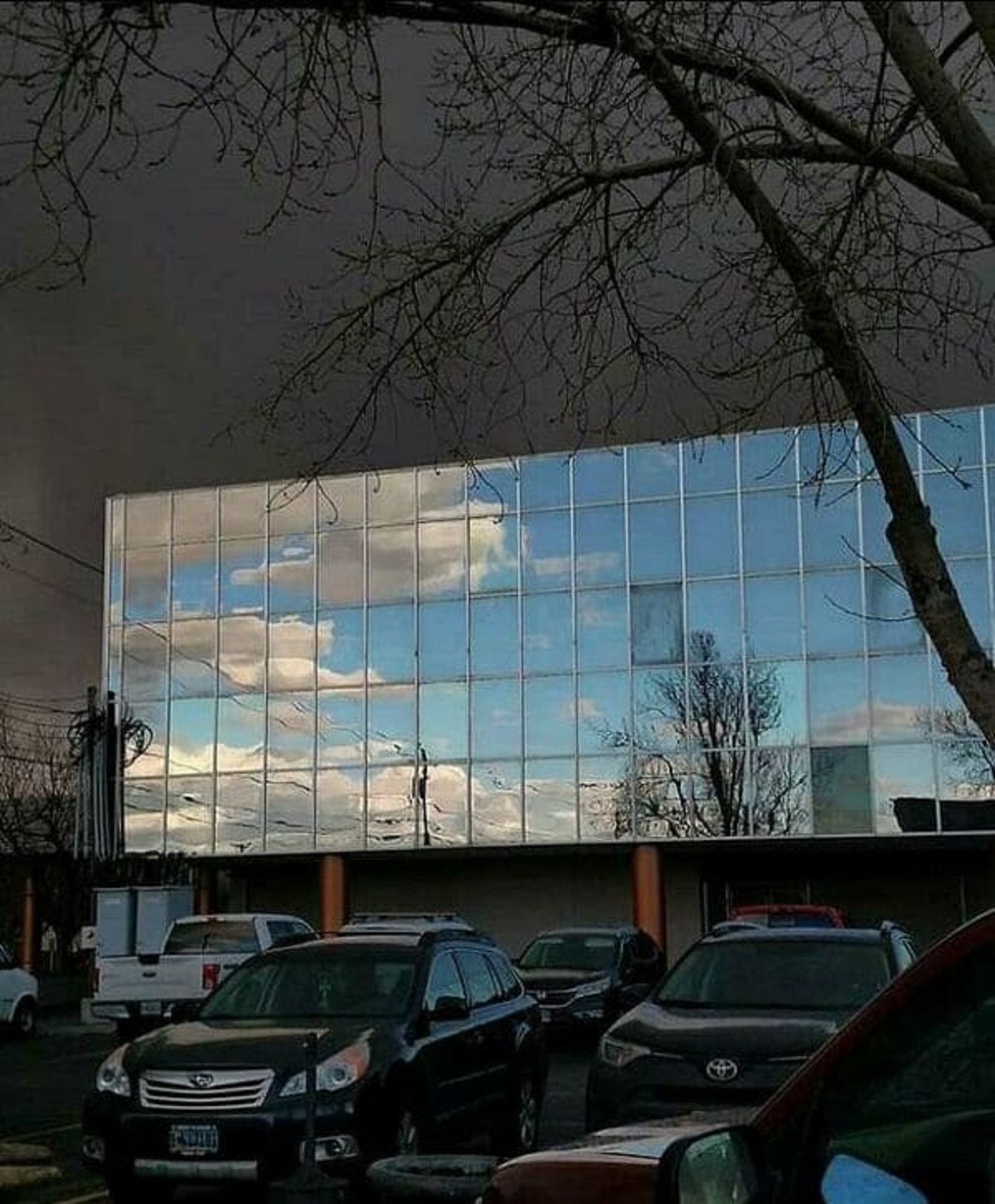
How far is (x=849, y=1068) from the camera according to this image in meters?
2.80

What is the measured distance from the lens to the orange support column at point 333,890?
138 ft

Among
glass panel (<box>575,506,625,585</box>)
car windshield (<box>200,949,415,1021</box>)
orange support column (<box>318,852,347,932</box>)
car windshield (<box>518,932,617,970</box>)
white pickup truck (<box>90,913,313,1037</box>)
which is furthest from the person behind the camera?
orange support column (<box>318,852,347,932</box>)

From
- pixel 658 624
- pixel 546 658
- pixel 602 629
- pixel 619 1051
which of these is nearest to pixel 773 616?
pixel 658 624

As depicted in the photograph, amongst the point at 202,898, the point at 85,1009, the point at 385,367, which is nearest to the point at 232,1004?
the point at 385,367

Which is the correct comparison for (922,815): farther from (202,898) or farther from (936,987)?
(936,987)

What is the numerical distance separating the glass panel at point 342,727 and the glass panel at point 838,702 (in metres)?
10.8

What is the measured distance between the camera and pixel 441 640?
41.7 meters

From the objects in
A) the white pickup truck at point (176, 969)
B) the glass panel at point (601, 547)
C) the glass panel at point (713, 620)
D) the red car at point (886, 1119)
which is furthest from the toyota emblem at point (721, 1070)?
the glass panel at point (601, 547)

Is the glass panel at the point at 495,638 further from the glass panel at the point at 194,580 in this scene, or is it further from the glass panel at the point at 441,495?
the glass panel at the point at 194,580

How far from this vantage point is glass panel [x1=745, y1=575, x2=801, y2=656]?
38812mm

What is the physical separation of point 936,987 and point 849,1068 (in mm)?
229

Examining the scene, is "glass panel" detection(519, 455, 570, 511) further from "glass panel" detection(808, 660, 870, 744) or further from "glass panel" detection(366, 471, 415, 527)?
"glass panel" detection(808, 660, 870, 744)

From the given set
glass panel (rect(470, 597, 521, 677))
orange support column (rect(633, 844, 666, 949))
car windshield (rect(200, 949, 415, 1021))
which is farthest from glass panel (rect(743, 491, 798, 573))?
car windshield (rect(200, 949, 415, 1021))

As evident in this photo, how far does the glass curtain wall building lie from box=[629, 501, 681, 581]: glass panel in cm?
6
